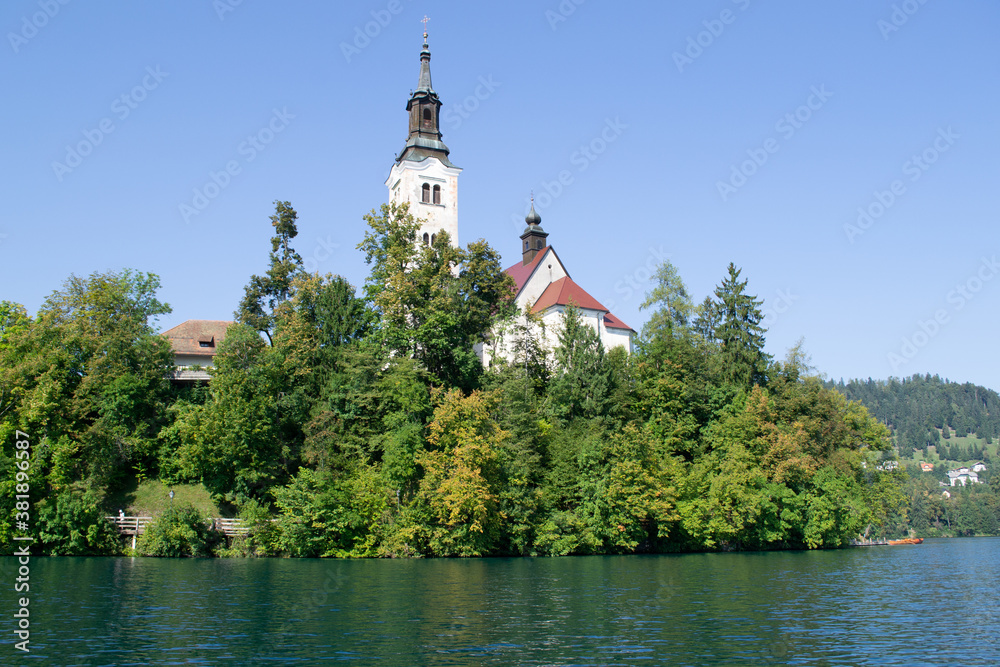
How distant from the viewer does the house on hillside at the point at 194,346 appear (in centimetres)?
5231

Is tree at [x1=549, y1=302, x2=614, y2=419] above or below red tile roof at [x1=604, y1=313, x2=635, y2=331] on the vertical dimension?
below

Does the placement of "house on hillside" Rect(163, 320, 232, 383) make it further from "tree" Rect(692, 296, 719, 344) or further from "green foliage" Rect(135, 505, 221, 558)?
"tree" Rect(692, 296, 719, 344)

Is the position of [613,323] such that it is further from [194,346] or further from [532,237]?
[194,346]

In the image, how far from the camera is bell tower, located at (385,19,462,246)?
63.3 m

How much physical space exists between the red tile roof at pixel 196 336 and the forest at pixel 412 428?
3086 millimetres

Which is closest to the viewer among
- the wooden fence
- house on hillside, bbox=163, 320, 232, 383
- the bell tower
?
the wooden fence

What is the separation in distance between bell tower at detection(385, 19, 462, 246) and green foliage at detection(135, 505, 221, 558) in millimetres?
31568

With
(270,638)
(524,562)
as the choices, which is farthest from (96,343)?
(270,638)

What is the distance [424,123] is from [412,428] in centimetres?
3264

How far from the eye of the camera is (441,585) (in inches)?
1011

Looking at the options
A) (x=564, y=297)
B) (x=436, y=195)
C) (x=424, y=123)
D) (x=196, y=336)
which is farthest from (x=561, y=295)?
(x=196, y=336)

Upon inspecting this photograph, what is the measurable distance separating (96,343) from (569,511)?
98.7 ft

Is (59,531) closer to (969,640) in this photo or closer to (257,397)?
(257,397)

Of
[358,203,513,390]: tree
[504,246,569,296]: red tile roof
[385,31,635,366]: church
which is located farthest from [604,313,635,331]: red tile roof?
[358,203,513,390]: tree
